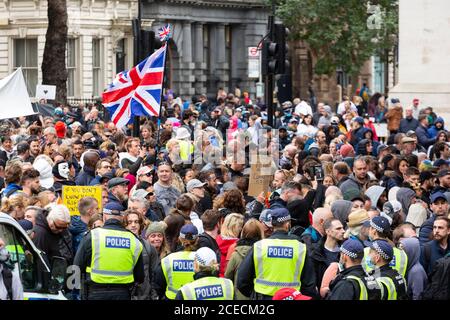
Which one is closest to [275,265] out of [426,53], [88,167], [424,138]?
[88,167]

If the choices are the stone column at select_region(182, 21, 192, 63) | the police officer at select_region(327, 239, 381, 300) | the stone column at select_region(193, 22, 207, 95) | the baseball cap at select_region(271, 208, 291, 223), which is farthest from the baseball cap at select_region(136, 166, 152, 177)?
the stone column at select_region(193, 22, 207, 95)

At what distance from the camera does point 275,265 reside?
11.9 metres

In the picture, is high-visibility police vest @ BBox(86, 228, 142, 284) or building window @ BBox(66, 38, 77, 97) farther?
building window @ BBox(66, 38, 77, 97)

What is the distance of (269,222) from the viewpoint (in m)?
12.8

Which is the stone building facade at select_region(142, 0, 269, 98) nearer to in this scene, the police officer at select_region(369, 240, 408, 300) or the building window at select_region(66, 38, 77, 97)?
the building window at select_region(66, 38, 77, 97)

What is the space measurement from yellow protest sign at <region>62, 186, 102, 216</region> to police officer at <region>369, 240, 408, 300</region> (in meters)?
4.53

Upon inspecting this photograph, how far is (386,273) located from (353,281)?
2.60 ft

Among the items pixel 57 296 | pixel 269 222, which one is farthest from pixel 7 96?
pixel 57 296

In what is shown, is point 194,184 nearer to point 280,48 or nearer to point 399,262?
point 399,262

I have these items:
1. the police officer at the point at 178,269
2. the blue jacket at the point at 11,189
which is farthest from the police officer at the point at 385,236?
the blue jacket at the point at 11,189

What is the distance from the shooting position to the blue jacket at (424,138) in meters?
27.2

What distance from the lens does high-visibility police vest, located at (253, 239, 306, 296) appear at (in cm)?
1190

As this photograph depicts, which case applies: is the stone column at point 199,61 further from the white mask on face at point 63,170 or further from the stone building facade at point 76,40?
the white mask on face at point 63,170
